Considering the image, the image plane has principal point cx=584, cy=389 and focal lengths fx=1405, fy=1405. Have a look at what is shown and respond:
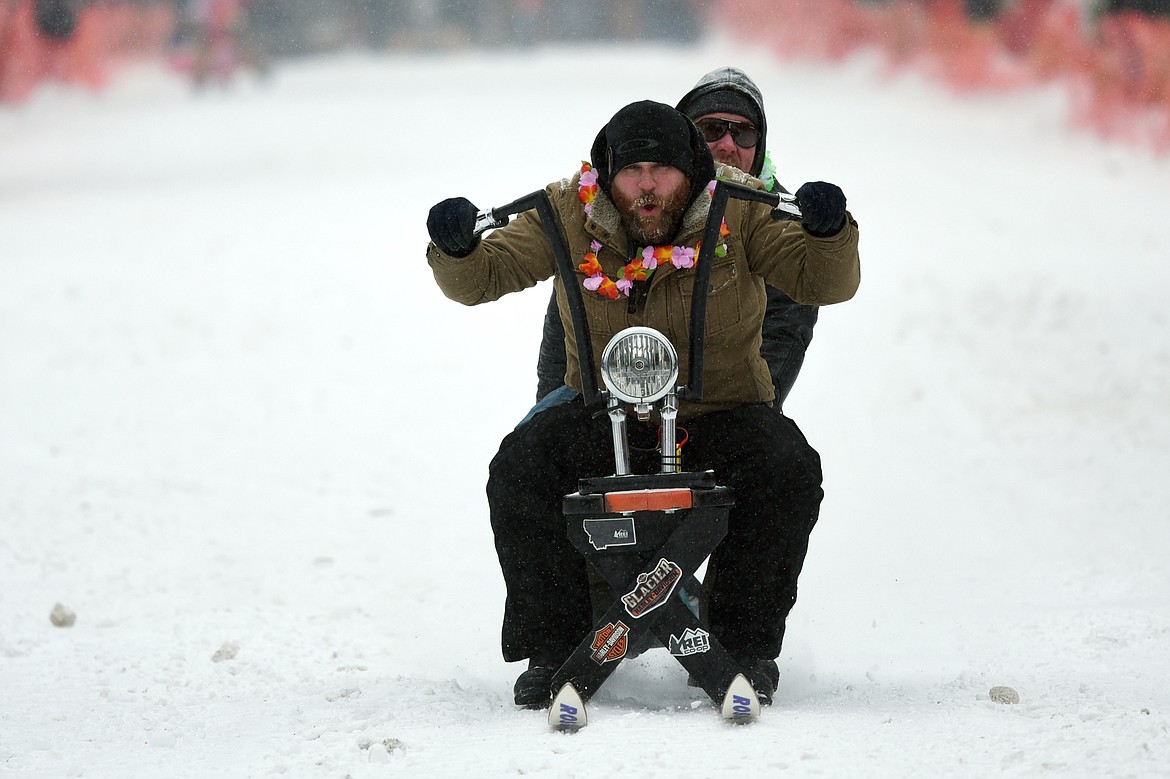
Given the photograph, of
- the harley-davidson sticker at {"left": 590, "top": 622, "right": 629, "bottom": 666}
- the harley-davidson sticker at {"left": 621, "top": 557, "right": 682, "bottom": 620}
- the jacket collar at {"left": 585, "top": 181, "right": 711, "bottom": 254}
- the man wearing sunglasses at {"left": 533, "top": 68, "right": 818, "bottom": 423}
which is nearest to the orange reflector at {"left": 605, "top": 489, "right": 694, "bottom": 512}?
the harley-davidson sticker at {"left": 621, "top": 557, "right": 682, "bottom": 620}

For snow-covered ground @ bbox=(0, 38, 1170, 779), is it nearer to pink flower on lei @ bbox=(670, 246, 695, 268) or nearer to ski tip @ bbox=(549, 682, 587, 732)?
ski tip @ bbox=(549, 682, 587, 732)

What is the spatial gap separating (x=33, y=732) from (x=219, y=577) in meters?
1.58

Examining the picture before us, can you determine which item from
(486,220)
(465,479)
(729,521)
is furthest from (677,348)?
(465,479)

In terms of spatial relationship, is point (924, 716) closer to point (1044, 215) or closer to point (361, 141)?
point (1044, 215)

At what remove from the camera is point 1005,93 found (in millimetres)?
12961

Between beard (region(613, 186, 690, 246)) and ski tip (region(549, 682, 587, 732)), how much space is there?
39.2 inches

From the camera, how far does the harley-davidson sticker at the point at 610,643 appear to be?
9.96 ft

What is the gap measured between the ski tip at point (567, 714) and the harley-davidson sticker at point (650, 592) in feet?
0.79

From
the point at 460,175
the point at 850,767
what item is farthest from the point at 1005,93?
the point at 850,767

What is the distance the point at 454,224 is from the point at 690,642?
103 cm

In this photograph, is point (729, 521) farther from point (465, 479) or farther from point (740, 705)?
point (465, 479)

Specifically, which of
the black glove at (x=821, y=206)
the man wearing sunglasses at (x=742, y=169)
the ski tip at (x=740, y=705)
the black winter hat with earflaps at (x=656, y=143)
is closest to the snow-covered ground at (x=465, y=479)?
the ski tip at (x=740, y=705)

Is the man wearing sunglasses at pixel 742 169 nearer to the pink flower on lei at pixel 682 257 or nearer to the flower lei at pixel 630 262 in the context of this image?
the flower lei at pixel 630 262

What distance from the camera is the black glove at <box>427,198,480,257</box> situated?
2990 millimetres
